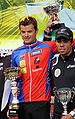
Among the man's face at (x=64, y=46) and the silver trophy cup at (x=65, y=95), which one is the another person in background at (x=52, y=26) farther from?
the silver trophy cup at (x=65, y=95)

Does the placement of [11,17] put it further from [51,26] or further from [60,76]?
[60,76]

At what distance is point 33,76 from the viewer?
2215mm

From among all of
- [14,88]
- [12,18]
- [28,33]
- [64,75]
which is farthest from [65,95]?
[12,18]

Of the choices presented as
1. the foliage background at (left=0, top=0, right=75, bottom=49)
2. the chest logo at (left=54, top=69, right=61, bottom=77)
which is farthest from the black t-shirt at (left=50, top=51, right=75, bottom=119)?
the foliage background at (left=0, top=0, right=75, bottom=49)

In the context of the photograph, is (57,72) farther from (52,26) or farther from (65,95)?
(52,26)

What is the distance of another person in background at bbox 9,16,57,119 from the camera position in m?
2.19

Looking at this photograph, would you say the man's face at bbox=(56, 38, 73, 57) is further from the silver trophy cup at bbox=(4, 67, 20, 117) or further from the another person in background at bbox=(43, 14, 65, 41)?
the silver trophy cup at bbox=(4, 67, 20, 117)

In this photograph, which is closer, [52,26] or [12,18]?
[52,26]

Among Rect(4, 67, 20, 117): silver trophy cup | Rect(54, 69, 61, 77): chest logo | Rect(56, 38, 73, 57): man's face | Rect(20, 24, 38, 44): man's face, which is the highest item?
Rect(20, 24, 38, 44): man's face

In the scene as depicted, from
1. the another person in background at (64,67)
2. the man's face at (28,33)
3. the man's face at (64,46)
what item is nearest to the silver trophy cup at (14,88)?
the man's face at (28,33)

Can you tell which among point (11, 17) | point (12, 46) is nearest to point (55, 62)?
point (12, 46)

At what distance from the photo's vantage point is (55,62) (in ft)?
6.69

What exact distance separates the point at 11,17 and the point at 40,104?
279 centimetres

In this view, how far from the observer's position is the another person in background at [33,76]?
2191 mm
